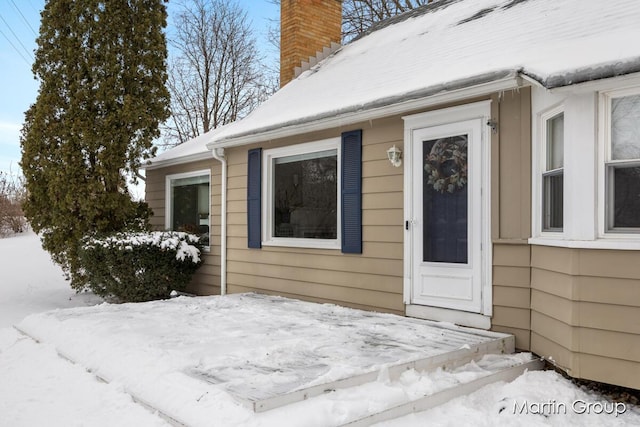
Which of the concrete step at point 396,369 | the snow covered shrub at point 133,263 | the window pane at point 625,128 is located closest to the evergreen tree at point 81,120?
the snow covered shrub at point 133,263

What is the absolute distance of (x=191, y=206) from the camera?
8.32m

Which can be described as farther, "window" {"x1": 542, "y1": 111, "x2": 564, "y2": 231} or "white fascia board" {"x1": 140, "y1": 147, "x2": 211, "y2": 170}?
"white fascia board" {"x1": 140, "y1": 147, "x2": 211, "y2": 170}

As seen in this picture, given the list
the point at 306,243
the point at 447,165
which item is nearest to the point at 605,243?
the point at 447,165

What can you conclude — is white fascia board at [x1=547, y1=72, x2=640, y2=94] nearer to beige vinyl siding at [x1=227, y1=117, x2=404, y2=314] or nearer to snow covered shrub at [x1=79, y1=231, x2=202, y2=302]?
beige vinyl siding at [x1=227, y1=117, x2=404, y2=314]

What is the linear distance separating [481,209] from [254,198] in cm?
337

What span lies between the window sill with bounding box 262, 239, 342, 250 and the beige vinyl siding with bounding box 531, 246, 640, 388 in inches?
107

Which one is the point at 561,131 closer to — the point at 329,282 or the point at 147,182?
the point at 329,282

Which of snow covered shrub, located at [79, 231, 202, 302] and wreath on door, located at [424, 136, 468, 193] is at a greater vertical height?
wreath on door, located at [424, 136, 468, 193]

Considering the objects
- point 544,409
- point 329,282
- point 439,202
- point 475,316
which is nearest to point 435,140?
point 439,202

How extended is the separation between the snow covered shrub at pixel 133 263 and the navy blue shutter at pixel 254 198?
1268 millimetres

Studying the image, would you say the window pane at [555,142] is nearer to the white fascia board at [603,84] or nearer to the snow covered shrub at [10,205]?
the white fascia board at [603,84]

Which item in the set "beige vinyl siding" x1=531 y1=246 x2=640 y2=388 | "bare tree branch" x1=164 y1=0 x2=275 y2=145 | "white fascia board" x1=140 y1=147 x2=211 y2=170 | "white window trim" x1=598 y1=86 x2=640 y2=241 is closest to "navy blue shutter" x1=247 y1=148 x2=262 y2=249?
"white fascia board" x1=140 y1=147 x2=211 y2=170

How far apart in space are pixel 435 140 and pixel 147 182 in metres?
6.46

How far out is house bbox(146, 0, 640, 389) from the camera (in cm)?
326
